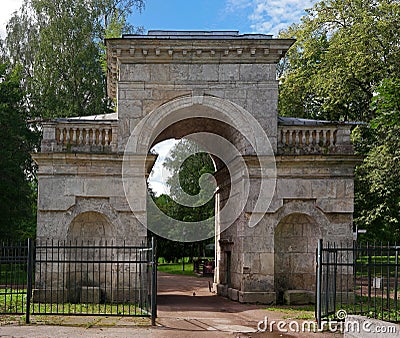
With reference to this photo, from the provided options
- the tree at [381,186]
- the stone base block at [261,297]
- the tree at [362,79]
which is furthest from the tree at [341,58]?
the stone base block at [261,297]

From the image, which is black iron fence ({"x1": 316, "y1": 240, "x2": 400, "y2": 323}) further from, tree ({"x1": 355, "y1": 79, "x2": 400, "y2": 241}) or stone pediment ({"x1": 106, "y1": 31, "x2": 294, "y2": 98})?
tree ({"x1": 355, "y1": 79, "x2": 400, "y2": 241})

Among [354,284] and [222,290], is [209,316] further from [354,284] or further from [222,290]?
[222,290]

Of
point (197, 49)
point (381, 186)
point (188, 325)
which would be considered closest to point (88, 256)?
point (188, 325)

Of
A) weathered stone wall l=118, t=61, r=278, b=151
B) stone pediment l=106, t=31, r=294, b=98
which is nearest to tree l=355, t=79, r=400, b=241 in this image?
weathered stone wall l=118, t=61, r=278, b=151

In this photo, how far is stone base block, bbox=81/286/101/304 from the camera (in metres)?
14.0

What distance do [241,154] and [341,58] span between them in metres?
10.1

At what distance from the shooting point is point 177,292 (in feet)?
63.5

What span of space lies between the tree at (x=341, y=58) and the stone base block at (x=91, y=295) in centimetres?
1327

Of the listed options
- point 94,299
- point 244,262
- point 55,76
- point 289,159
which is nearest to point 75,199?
point 94,299

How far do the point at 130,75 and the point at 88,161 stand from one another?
2417 millimetres

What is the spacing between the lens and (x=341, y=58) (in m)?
23.4

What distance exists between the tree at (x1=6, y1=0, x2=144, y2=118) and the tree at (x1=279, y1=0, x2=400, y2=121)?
30.0 feet

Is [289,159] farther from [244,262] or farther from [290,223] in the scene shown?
[244,262]

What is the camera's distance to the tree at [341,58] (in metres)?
22.5
